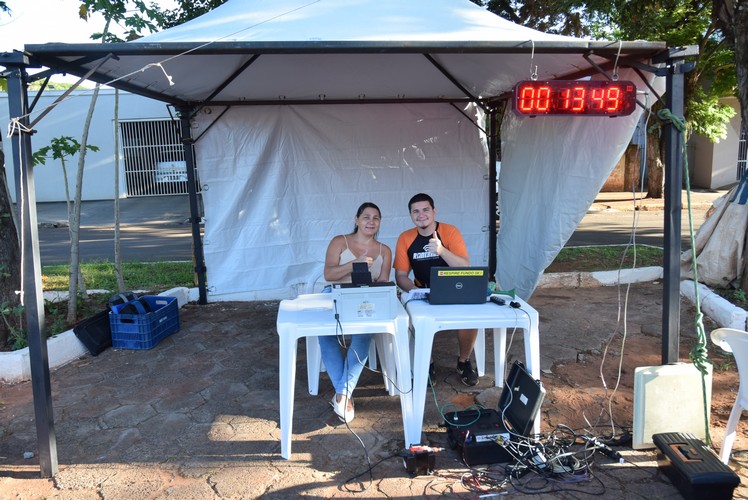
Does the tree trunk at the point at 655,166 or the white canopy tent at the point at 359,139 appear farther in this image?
the tree trunk at the point at 655,166

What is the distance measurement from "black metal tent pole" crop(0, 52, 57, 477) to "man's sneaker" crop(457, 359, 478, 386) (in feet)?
8.32

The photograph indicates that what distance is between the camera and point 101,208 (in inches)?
653

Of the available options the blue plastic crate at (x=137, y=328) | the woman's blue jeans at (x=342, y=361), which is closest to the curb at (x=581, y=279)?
the woman's blue jeans at (x=342, y=361)

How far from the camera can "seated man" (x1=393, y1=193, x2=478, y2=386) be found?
381cm

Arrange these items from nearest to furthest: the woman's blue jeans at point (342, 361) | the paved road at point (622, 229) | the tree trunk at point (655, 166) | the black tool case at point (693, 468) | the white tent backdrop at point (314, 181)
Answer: the black tool case at point (693, 468) < the woman's blue jeans at point (342, 361) < the white tent backdrop at point (314, 181) < the paved road at point (622, 229) < the tree trunk at point (655, 166)

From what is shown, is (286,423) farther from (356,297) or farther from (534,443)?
(534,443)

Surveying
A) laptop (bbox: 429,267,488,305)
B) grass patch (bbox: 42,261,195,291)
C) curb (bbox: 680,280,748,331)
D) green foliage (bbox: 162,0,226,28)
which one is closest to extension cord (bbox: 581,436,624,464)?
laptop (bbox: 429,267,488,305)

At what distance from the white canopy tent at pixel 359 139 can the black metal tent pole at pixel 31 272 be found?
2.95 feet

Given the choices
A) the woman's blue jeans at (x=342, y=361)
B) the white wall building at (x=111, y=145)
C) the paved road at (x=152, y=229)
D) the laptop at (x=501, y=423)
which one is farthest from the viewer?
the white wall building at (x=111, y=145)

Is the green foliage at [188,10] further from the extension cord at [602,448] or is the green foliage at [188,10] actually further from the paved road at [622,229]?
the extension cord at [602,448]

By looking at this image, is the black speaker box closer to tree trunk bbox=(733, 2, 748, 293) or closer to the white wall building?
tree trunk bbox=(733, 2, 748, 293)

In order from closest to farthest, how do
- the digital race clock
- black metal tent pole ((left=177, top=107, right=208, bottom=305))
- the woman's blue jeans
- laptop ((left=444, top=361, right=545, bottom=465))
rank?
laptop ((left=444, top=361, right=545, bottom=465)) < the digital race clock < the woman's blue jeans < black metal tent pole ((left=177, top=107, right=208, bottom=305))

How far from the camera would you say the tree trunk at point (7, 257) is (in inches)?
170

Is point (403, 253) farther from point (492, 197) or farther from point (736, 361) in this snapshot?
point (492, 197)
